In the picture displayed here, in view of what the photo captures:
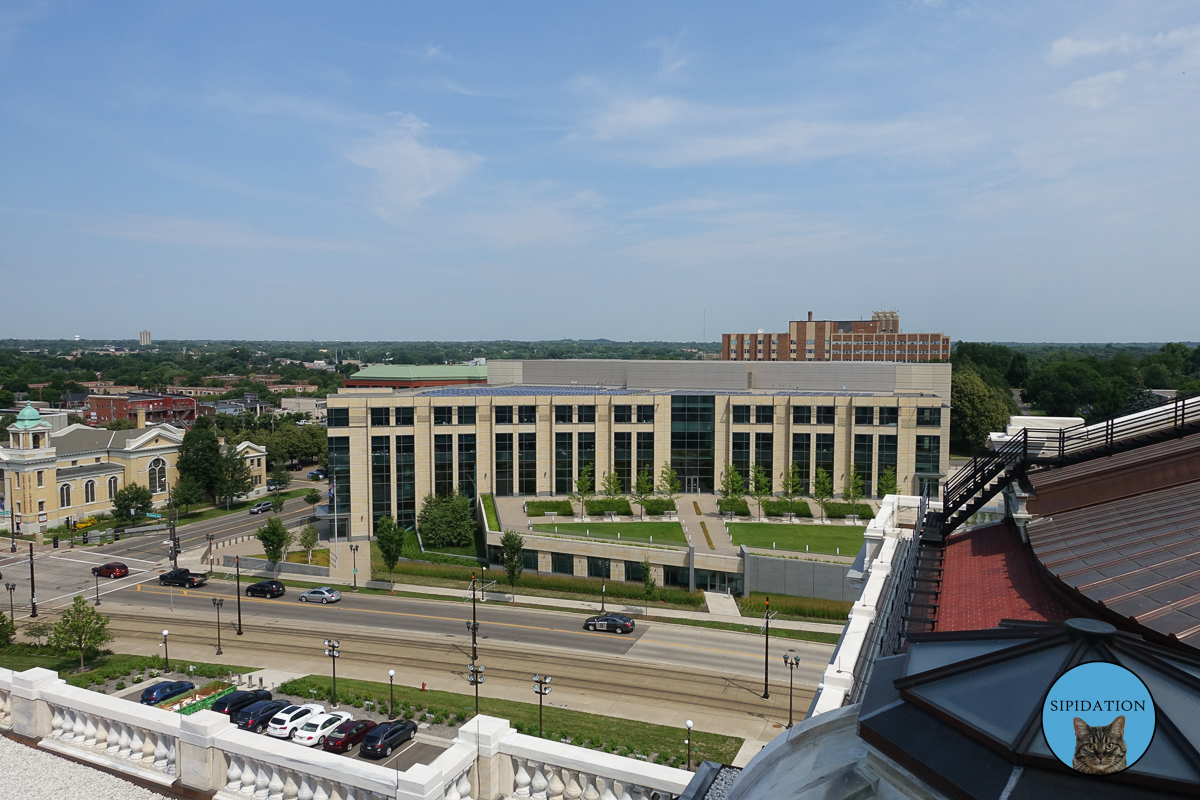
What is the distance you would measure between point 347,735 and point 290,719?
2631mm

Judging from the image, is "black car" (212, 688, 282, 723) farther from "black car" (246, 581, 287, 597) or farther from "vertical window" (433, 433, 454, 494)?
"vertical window" (433, 433, 454, 494)

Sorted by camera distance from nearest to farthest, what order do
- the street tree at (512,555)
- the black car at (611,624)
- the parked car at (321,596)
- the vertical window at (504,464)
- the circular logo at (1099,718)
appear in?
1. the circular logo at (1099,718)
2. the black car at (611,624)
3. the street tree at (512,555)
4. the parked car at (321,596)
5. the vertical window at (504,464)

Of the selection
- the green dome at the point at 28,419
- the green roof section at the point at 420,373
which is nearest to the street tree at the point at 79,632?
the green dome at the point at 28,419

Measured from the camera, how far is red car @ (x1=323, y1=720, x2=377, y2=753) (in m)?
27.7

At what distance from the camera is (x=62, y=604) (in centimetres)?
4816

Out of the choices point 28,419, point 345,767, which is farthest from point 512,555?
point 28,419

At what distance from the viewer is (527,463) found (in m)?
64.0

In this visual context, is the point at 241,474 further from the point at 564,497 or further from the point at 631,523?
the point at 631,523

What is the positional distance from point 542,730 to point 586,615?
17353mm

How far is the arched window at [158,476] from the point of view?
7850 cm

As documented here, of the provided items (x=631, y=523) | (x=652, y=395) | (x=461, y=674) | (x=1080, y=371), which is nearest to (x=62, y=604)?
(x=461, y=674)

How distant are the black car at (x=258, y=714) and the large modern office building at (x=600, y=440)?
27930mm

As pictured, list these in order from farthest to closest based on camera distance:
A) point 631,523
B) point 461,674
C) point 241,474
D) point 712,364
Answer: point 241,474 → point 712,364 → point 631,523 → point 461,674

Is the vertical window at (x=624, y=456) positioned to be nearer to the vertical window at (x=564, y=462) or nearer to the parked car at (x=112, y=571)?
the vertical window at (x=564, y=462)
